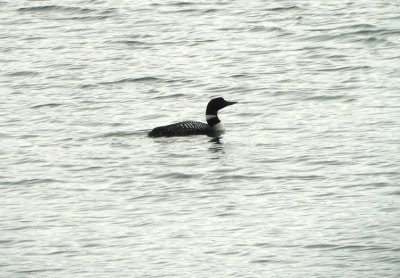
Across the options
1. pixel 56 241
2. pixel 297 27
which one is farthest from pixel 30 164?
pixel 297 27

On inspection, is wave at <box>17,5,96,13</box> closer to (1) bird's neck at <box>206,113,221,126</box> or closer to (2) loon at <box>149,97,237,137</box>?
(2) loon at <box>149,97,237,137</box>

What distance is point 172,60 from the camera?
90.0 feet

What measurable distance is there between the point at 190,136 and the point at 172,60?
6.51 meters

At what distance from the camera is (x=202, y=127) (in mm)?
21156

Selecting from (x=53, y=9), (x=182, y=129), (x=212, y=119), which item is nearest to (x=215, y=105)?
(x=212, y=119)

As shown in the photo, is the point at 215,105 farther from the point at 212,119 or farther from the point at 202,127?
the point at 202,127

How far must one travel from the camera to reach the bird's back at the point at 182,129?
67.5ft

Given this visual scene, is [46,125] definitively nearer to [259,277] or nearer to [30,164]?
[30,164]

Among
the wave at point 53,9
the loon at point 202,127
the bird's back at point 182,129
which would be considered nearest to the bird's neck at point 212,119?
the loon at point 202,127

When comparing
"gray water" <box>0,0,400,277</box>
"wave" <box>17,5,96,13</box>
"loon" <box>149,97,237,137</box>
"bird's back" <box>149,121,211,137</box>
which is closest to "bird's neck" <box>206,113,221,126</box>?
"loon" <box>149,97,237,137</box>

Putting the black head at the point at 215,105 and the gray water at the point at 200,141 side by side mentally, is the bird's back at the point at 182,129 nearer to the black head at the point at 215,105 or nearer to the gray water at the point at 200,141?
the gray water at the point at 200,141

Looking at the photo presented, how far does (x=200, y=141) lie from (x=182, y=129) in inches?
14.8

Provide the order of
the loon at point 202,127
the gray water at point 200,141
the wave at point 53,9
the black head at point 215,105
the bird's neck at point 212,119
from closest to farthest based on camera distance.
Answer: the gray water at point 200,141, the loon at point 202,127, the bird's neck at point 212,119, the black head at point 215,105, the wave at point 53,9

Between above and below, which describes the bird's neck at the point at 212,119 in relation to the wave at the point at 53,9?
below
